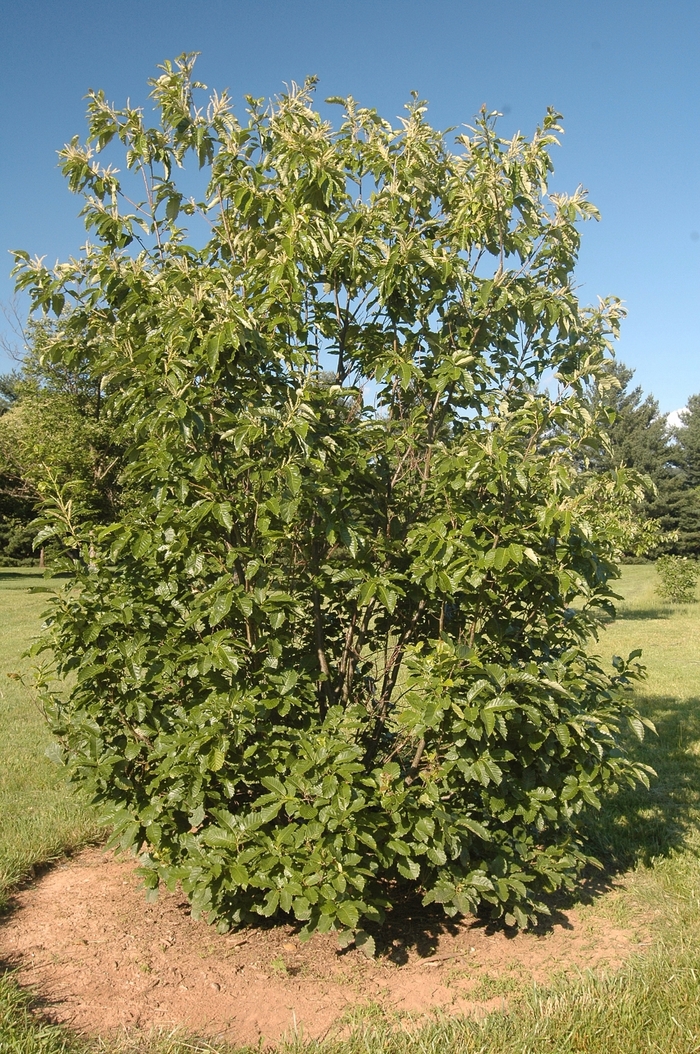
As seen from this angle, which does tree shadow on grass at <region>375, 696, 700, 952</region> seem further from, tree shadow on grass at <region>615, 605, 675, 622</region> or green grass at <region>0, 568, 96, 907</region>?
tree shadow on grass at <region>615, 605, 675, 622</region>

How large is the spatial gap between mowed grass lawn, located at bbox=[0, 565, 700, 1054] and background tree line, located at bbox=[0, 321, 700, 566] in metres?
1.57

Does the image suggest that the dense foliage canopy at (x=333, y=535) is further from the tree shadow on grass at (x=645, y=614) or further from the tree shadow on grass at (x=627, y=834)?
the tree shadow on grass at (x=645, y=614)

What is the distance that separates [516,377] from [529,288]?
0.38m

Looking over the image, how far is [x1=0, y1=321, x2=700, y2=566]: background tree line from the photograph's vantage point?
144 inches

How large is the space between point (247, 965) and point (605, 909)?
1.60 meters

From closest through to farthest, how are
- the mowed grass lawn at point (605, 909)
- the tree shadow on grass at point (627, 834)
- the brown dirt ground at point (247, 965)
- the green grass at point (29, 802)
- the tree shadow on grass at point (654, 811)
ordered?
the mowed grass lawn at point (605, 909) < the brown dirt ground at point (247, 965) < the tree shadow on grass at point (627, 834) < the green grass at point (29, 802) < the tree shadow on grass at point (654, 811)

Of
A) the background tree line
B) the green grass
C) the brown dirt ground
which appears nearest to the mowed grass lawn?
the green grass

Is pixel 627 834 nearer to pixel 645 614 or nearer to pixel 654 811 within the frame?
pixel 654 811

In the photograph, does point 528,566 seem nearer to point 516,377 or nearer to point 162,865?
point 516,377

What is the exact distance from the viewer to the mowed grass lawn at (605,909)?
2553mm

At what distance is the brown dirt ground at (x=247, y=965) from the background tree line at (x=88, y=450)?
165 cm

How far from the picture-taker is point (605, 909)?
3.61 metres

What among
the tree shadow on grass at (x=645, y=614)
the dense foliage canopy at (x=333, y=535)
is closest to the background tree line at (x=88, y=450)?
the dense foliage canopy at (x=333, y=535)

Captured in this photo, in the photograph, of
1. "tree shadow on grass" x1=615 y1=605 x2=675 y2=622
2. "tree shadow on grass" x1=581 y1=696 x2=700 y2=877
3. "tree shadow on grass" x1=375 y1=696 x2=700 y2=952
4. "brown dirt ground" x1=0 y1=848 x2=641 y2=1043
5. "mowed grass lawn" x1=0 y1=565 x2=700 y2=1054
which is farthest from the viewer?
"tree shadow on grass" x1=615 y1=605 x2=675 y2=622
